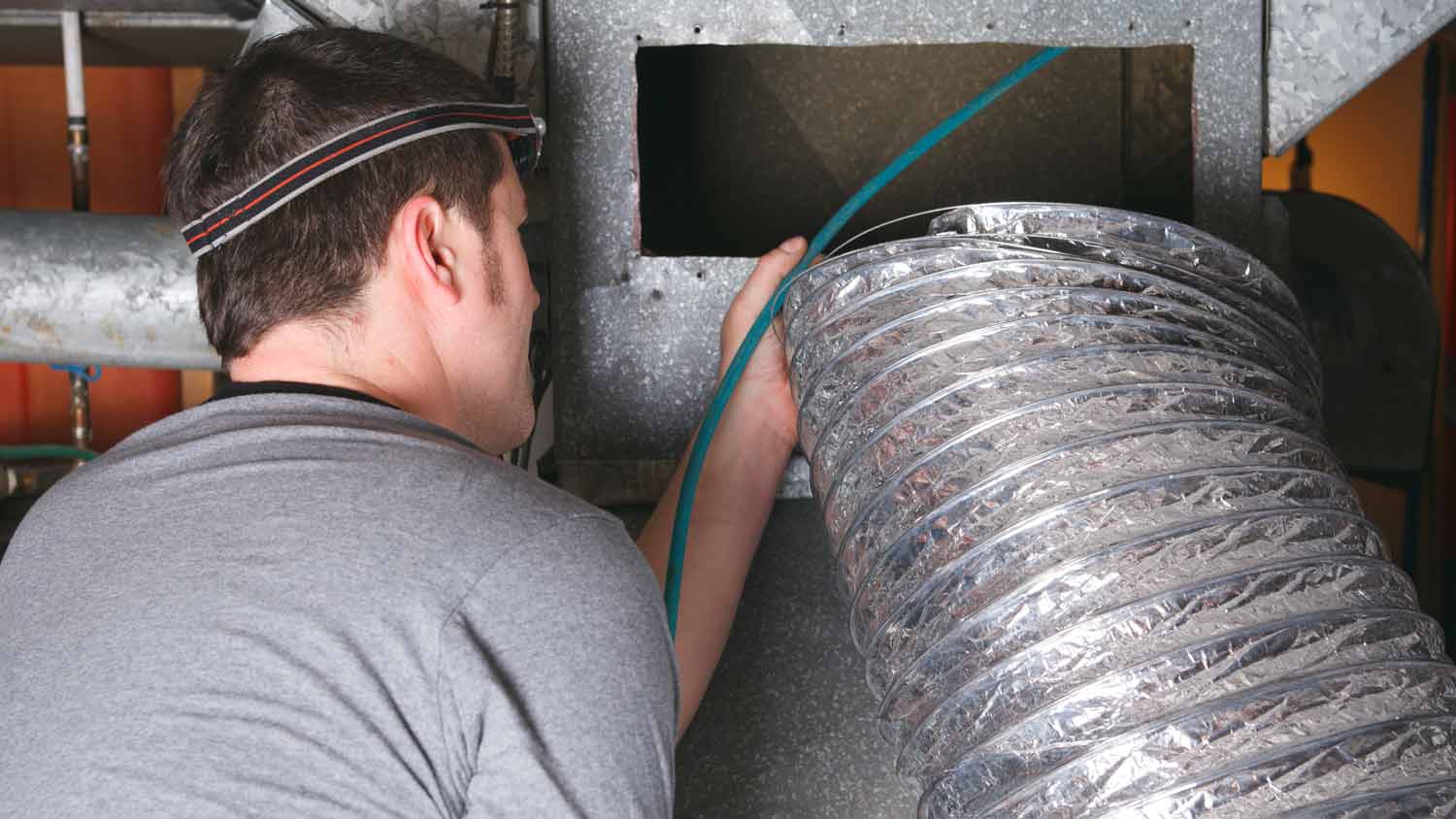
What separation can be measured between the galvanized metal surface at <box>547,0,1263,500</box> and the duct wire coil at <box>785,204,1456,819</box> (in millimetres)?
307

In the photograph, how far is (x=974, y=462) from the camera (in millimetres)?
846

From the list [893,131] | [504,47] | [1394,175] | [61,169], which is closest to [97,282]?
[504,47]

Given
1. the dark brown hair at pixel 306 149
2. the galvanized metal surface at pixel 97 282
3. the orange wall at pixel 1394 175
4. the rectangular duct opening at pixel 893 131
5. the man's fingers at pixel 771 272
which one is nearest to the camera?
the dark brown hair at pixel 306 149

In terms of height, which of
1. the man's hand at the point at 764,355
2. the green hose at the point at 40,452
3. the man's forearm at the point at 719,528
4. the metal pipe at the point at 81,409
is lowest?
the green hose at the point at 40,452

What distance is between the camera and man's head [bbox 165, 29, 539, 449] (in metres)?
0.92

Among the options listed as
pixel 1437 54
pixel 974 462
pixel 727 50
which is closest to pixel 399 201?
pixel 974 462

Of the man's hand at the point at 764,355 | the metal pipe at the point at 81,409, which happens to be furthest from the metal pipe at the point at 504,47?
the metal pipe at the point at 81,409

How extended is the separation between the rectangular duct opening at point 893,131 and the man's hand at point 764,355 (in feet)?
1.45

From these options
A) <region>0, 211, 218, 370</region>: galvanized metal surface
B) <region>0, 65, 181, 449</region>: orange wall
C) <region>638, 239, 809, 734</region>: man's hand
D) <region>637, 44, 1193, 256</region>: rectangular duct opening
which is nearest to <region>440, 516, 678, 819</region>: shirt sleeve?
<region>638, 239, 809, 734</region>: man's hand

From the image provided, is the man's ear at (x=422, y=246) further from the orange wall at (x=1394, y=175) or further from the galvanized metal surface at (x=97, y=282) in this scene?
the orange wall at (x=1394, y=175)

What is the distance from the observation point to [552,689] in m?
0.74

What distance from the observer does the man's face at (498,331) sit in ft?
3.25

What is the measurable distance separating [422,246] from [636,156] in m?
0.37

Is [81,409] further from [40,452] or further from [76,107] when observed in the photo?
[76,107]
